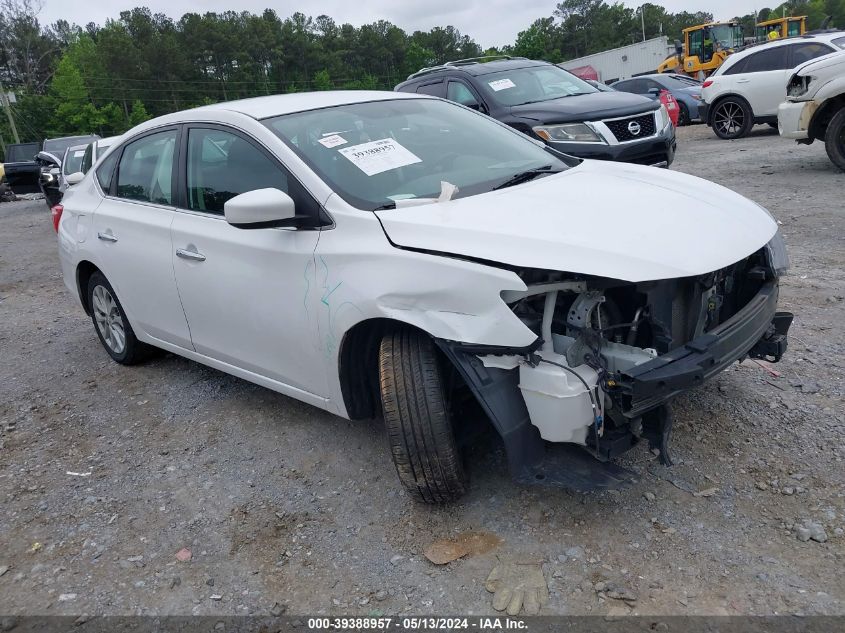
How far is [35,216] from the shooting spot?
17.1m

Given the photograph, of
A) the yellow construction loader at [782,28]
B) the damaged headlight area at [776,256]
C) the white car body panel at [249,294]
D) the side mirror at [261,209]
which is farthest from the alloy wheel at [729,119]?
the yellow construction loader at [782,28]

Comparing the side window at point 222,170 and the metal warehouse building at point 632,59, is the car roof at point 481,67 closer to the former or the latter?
the side window at point 222,170

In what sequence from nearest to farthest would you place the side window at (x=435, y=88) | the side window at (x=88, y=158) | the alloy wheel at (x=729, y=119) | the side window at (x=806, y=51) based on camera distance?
the side window at (x=435, y=88)
the side window at (x=806, y=51)
the side window at (x=88, y=158)
the alloy wheel at (x=729, y=119)

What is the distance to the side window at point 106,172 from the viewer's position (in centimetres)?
484

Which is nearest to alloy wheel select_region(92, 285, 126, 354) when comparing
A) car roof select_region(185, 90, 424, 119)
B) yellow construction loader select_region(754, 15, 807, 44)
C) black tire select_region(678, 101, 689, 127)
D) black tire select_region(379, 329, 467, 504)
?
car roof select_region(185, 90, 424, 119)

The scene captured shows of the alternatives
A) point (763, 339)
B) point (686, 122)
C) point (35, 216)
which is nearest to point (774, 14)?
point (686, 122)

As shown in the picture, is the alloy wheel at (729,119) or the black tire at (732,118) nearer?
the black tire at (732,118)

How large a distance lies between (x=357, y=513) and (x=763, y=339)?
197 cm

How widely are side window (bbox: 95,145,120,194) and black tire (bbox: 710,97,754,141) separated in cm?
1180

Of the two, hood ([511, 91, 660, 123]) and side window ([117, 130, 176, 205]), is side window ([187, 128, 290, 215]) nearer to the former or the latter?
side window ([117, 130, 176, 205])

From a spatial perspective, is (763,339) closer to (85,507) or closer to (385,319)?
(385,319)

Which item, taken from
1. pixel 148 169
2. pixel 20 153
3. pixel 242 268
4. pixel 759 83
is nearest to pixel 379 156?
pixel 242 268

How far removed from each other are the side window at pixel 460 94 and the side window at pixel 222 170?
18.4ft

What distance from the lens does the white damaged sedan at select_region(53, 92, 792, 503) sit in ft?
8.57
